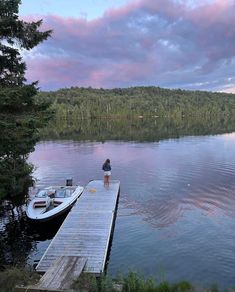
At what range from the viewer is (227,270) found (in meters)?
19.7

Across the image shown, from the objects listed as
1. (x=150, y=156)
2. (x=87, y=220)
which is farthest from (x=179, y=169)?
(x=87, y=220)

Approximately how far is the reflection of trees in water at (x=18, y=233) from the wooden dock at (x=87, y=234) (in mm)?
2033

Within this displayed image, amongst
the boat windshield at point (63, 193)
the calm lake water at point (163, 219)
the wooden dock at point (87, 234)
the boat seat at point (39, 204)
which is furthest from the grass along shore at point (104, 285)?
the boat windshield at point (63, 193)

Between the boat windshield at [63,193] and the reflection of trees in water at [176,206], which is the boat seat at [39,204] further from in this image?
the reflection of trees in water at [176,206]

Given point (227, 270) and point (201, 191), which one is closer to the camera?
point (227, 270)

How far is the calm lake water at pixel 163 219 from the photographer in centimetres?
2056

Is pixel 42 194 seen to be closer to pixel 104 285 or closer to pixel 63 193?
pixel 63 193

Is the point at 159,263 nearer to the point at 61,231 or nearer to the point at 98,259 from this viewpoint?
the point at 98,259

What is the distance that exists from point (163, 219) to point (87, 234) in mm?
7769

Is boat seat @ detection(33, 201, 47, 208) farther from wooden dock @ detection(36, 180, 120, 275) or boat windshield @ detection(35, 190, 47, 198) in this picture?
wooden dock @ detection(36, 180, 120, 275)

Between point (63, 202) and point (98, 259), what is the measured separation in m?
10.6

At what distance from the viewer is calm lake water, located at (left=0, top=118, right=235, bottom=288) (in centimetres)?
2056

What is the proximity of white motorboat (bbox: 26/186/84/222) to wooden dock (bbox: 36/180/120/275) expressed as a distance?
2.81 feet

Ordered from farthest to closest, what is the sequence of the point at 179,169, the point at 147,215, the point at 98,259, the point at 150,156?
the point at 150,156 < the point at 179,169 < the point at 147,215 < the point at 98,259
